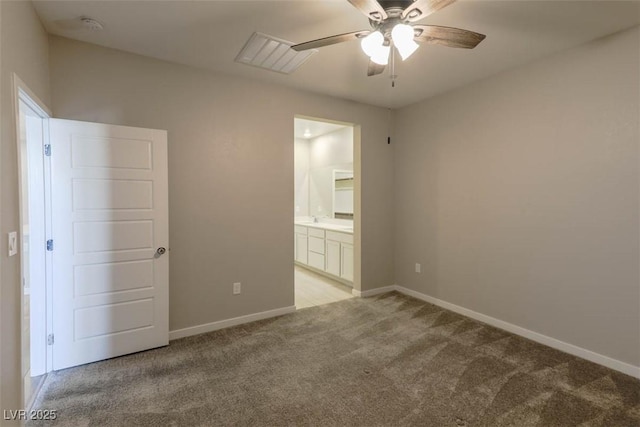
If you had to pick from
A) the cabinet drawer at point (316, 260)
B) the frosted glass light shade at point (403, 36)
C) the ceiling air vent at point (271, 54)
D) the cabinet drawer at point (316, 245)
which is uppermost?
the ceiling air vent at point (271, 54)

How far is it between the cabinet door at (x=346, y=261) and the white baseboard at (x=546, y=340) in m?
1.07

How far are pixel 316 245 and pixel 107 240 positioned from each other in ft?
10.9

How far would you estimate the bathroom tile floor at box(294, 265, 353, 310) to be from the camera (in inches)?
161

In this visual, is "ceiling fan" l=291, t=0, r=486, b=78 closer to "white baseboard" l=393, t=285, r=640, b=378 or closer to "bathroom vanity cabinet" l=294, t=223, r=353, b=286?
"white baseboard" l=393, t=285, r=640, b=378

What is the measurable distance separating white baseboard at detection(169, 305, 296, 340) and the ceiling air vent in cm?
260

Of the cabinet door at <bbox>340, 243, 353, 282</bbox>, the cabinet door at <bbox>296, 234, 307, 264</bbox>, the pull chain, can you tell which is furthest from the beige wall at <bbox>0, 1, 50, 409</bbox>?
the cabinet door at <bbox>296, 234, 307, 264</bbox>

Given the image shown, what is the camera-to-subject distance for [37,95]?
216 centimetres

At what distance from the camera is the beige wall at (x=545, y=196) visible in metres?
2.45

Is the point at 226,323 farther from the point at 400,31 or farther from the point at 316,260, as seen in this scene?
the point at 400,31

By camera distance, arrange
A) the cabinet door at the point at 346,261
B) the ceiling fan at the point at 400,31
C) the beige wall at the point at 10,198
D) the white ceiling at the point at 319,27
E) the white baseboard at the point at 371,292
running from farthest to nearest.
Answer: the cabinet door at the point at 346,261 → the white baseboard at the point at 371,292 → the white ceiling at the point at 319,27 → the ceiling fan at the point at 400,31 → the beige wall at the point at 10,198

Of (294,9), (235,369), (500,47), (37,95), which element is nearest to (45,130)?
(37,95)

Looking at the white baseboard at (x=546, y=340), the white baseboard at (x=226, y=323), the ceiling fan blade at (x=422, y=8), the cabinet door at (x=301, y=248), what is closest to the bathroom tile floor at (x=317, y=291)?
the white baseboard at (x=226, y=323)

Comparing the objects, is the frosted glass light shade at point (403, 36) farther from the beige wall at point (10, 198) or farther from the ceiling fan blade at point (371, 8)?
the beige wall at point (10, 198)

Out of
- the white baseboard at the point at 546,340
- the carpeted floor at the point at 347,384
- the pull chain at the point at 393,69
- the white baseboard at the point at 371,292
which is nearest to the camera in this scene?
the carpeted floor at the point at 347,384
